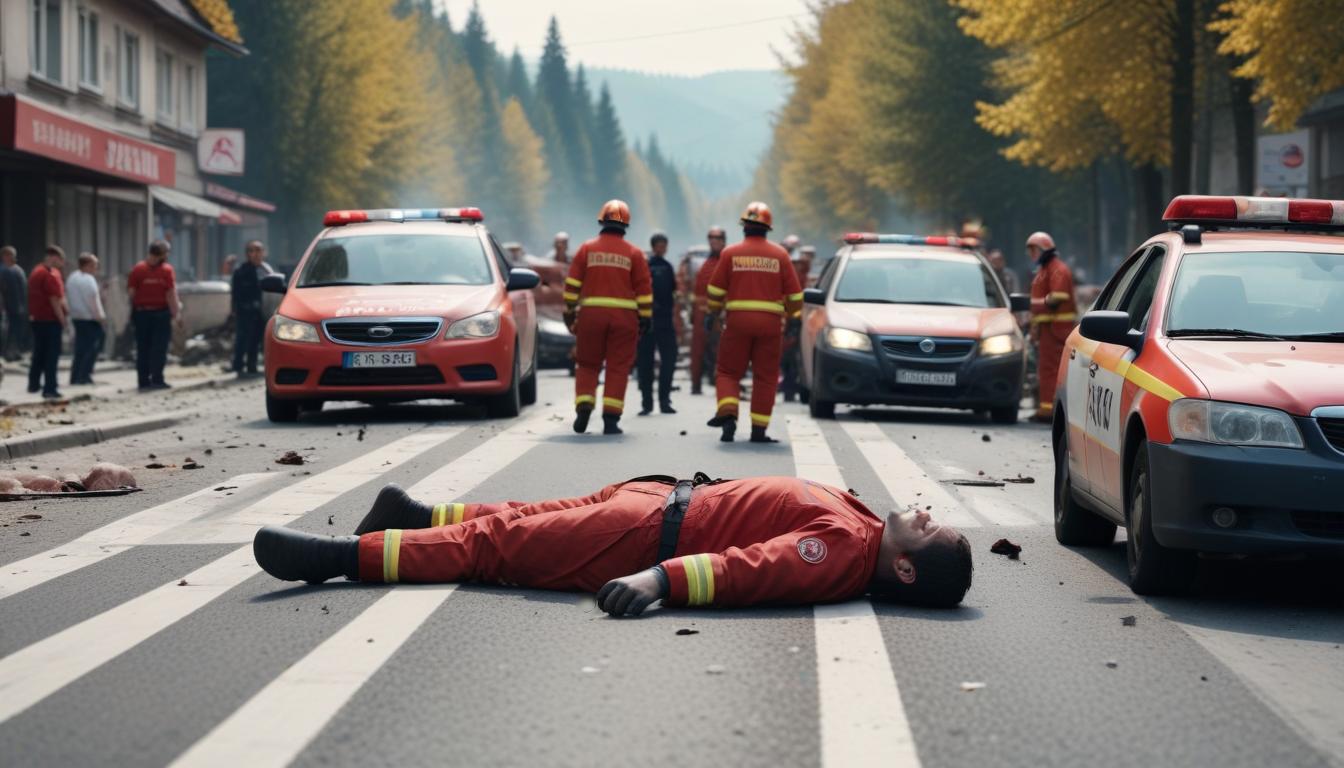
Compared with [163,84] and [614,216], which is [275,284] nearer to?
[614,216]

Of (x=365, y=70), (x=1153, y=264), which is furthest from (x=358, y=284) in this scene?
(x=365, y=70)

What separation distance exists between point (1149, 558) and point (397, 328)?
9.84 meters

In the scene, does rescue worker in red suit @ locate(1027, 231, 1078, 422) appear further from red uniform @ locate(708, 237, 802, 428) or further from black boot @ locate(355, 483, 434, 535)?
black boot @ locate(355, 483, 434, 535)

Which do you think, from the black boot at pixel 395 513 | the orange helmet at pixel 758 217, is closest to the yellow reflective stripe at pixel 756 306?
the orange helmet at pixel 758 217

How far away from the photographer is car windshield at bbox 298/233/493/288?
17.3 metres

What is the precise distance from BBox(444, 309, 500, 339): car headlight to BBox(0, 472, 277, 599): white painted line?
5.10 meters

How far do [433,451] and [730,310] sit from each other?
116 inches

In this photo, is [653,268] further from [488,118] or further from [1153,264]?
[488,118]

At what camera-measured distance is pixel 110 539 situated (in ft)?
28.8

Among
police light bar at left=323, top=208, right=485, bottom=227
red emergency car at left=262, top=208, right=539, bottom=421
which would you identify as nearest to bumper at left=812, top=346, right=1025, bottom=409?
red emergency car at left=262, top=208, right=539, bottom=421

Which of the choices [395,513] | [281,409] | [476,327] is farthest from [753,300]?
[395,513]

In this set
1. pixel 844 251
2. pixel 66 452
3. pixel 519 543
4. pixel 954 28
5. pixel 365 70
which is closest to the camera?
pixel 519 543

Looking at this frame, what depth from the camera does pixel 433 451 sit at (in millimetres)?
13297

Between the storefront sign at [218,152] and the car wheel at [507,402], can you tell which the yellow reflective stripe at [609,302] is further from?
the storefront sign at [218,152]
